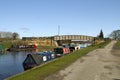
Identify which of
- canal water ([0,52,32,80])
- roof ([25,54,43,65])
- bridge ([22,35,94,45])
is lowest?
canal water ([0,52,32,80])

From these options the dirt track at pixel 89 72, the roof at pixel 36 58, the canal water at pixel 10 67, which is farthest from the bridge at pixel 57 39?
the dirt track at pixel 89 72

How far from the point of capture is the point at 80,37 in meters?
159

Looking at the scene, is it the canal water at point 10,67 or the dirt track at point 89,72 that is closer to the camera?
the dirt track at point 89,72

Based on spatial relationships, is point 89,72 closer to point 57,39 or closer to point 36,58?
point 36,58

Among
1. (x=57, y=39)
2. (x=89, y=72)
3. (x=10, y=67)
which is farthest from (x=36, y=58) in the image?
(x=57, y=39)

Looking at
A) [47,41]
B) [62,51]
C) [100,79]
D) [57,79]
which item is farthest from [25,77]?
[47,41]

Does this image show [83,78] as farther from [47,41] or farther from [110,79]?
[47,41]

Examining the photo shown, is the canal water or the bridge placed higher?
the bridge

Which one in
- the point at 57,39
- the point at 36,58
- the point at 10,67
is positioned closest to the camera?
the point at 36,58

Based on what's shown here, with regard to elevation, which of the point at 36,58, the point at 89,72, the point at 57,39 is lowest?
the point at 89,72

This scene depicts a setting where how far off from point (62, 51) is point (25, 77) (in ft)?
117

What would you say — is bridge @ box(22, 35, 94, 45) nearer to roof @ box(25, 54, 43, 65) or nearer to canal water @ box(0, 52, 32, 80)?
canal water @ box(0, 52, 32, 80)

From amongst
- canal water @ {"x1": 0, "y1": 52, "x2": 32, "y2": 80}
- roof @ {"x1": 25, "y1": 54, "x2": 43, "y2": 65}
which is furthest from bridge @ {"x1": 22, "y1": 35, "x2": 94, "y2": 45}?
roof @ {"x1": 25, "y1": 54, "x2": 43, "y2": 65}

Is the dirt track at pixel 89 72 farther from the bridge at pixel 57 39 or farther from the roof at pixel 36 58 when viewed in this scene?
the bridge at pixel 57 39
